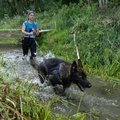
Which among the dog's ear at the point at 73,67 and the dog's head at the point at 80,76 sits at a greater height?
the dog's ear at the point at 73,67

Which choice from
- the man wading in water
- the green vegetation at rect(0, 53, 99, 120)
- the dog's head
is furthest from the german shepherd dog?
the man wading in water

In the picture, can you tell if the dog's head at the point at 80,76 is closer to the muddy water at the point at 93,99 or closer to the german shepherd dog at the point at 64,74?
the german shepherd dog at the point at 64,74

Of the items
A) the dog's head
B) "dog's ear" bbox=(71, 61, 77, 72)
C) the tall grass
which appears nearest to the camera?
"dog's ear" bbox=(71, 61, 77, 72)

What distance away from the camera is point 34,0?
25438 millimetres

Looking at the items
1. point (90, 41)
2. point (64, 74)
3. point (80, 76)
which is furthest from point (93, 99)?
point (90, 41)

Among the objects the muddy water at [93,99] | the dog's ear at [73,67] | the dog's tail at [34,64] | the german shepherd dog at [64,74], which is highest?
the dog's ear at [73,67]

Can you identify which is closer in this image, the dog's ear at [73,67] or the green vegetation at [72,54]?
the green vegetation at [72,54]

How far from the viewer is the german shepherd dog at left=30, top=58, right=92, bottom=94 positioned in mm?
5793

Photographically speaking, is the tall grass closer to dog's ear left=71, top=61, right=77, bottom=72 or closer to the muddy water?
the muddy water

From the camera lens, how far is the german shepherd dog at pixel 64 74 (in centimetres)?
579

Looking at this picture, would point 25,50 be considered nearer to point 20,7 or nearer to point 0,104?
point 0,104

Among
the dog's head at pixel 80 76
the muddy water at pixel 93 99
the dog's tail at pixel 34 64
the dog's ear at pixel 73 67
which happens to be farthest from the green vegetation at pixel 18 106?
the dog's tail at pixel 34 64

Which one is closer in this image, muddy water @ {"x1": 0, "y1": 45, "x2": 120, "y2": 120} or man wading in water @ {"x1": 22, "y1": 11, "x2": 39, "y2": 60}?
muddy water @ {"x1": 0, "y1": 45, "x2": 120, "y2": 120}

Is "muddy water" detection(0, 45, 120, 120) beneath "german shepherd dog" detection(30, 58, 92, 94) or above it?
beneath
